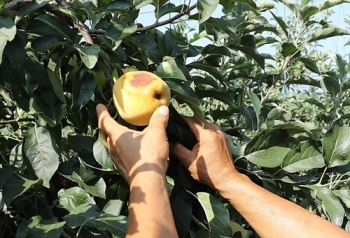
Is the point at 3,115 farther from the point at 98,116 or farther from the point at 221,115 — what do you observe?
the point at 221,115

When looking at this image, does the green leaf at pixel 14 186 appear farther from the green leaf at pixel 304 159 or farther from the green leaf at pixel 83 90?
the green leaf at pixel 304 159

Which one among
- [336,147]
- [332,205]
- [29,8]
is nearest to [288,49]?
[336,147]

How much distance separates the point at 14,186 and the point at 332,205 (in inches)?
27.2

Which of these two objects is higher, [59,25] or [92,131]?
[59,25]

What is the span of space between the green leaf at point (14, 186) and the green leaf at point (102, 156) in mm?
120

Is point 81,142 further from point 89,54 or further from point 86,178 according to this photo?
point 89,54

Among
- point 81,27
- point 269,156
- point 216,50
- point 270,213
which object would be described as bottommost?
point 270,213

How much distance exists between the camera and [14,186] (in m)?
1.00

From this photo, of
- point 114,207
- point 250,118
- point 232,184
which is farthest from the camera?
point 250,118

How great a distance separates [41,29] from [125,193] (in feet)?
1.19

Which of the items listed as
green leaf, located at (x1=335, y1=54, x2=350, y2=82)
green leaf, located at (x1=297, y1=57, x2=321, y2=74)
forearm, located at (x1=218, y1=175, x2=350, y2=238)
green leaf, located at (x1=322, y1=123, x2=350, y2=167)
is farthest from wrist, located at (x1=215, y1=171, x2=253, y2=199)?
green leaf, located at (x1=335, y1=54, x2=350, y2=82)

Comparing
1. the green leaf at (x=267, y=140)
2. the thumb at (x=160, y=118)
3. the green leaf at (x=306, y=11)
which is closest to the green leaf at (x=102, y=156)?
the thumb at (x=160, y=118)

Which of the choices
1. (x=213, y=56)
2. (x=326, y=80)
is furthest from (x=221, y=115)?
(x=326, y=80)

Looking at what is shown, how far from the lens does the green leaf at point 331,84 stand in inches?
68.2
